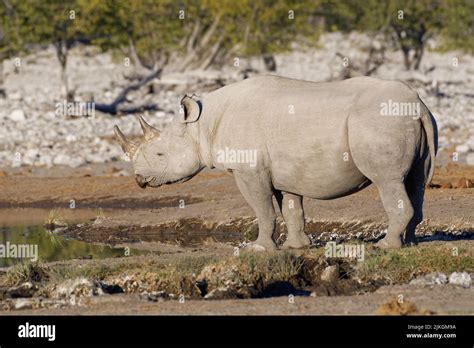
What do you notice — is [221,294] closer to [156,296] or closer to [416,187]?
[156,296]

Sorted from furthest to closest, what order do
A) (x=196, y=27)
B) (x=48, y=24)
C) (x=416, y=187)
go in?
(x=196, y=27)
(x=48, y=24)
(x=416, y=187)

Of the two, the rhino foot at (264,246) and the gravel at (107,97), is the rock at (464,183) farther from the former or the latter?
the rhino foot at (264,246)

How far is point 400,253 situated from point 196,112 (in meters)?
2.61

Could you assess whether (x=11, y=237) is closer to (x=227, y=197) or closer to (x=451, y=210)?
(x=227, y=197)

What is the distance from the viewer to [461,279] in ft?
36.0

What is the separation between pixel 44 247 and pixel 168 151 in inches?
133

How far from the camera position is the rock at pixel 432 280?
1103 cm

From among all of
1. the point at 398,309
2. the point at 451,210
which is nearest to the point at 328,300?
the point at 398,309

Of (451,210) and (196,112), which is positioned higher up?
(196,112)

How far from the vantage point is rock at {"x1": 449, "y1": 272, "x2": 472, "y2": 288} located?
35.8 ft

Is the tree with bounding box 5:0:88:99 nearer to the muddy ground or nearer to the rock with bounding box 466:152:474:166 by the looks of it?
the rock with bounding box 466:152:474:166

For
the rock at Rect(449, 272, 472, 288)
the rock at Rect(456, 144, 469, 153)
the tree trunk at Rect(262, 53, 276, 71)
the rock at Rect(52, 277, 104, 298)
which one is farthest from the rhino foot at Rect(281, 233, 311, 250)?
the tree trunk at Rect(262, 53, 276, 71)

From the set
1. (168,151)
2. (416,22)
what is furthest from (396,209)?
(416,22)

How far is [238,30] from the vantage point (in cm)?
4538
